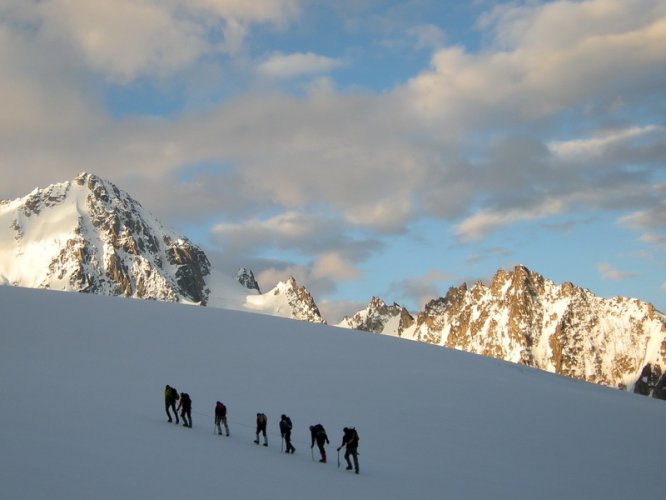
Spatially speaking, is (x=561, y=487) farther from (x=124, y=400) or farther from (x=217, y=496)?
(x=124, y=400)

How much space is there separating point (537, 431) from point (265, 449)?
1208cm

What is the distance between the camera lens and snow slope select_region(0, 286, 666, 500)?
12750 millimetres

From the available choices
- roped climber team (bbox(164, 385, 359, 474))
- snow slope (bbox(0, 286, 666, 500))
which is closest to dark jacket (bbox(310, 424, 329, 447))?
roped climber team (bbox(164, 385, 359, 474))

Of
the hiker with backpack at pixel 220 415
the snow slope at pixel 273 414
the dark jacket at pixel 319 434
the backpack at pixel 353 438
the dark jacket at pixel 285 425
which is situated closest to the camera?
the snow slope at pixel 273 414

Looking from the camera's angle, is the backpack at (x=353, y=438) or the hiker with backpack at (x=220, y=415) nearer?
the backpack at (x=353, y=438)

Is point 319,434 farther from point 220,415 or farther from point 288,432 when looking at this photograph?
point 220,415

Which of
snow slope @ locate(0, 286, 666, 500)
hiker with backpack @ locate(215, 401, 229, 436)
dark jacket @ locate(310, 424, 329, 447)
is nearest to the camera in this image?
snow slope @ locate(0, 286, 666, 500)

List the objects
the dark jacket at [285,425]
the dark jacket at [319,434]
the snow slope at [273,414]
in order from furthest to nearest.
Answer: the dark jacket at [285,425]
the dark jacket at [319,434]
the snow slope at [273,414]

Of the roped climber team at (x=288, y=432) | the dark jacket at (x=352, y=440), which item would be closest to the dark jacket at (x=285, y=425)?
the roped climber team at (x=288, y=432)

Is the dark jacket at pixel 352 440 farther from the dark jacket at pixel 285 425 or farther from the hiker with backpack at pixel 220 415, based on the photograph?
the hiker with backpack at pixel 220 415

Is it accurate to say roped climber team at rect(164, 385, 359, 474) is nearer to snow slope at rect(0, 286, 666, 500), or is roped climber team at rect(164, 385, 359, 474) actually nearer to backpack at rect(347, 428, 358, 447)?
backpack at rect(347, 428, 358, 447)

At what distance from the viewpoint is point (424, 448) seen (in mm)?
19828

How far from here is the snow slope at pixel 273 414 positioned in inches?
502

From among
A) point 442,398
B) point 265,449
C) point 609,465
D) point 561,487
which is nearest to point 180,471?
point 265,449
